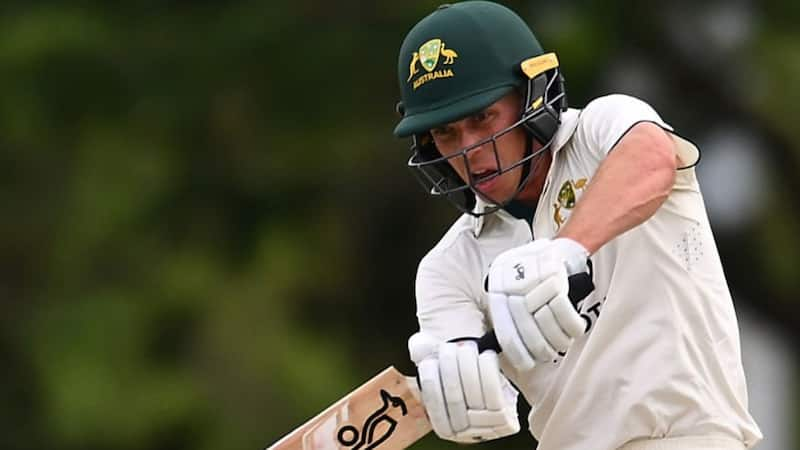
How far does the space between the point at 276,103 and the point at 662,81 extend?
85.5 inches

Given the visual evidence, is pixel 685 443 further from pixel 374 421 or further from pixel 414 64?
pixel 414 64

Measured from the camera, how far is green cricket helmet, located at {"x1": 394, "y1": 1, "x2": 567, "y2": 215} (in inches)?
179

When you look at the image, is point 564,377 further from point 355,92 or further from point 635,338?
point 355,92

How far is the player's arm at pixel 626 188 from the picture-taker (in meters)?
4.14

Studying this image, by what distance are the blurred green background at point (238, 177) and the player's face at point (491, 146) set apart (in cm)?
673

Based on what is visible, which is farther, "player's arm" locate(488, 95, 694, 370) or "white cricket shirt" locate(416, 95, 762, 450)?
"white cricket shirt" locate(416, 95, 762, 450)

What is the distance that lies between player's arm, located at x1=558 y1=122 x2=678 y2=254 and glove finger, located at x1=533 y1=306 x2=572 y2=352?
0.18 meters

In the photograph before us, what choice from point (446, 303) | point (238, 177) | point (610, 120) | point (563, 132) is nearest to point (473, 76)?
point (563, 132)

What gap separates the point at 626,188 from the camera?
418 cm

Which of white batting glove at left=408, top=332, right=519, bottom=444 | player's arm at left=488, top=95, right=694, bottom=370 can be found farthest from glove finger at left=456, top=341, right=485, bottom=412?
player's arm at left=488, top=95, right=694, bottom=370

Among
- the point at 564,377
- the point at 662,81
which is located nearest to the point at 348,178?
the point at 662,81

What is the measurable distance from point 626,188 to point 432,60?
0.64 metres

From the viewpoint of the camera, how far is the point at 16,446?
1199 centimetres

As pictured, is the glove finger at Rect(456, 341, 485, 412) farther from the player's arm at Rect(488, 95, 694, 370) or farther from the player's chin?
the player's chin
